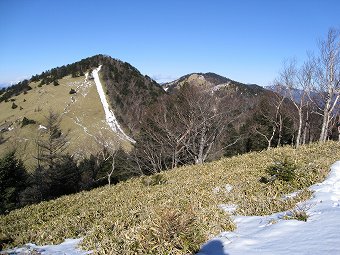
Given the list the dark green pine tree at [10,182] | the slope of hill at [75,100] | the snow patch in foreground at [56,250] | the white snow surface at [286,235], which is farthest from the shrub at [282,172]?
the slope of hill at [75,100]

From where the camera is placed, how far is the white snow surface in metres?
5.33

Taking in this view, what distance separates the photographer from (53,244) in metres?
9.48

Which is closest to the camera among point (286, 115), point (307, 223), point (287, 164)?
→ point (307, 223)

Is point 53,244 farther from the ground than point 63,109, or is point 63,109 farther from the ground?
point 63,109

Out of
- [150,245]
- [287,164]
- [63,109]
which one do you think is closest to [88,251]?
[150,245]

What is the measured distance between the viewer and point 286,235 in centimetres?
610

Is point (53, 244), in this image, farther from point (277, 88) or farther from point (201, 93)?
point (277, 88)

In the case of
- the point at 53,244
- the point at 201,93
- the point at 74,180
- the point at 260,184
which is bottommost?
Answer: the point at 74,180

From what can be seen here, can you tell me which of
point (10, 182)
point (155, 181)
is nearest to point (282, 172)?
point (155, 181)

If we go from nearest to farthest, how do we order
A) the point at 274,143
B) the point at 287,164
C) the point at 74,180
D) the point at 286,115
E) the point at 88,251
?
the point at 88,251 → the point at 287,164 → the point at 74,180 → the point at 286,115 → the point at 274,143

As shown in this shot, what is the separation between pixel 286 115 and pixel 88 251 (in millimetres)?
45626

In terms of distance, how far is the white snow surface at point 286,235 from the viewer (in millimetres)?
5332

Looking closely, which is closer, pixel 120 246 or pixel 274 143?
pixel 120 246

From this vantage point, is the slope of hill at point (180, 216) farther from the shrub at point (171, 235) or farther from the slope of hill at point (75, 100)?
the slope of hill at point (75, 100)
